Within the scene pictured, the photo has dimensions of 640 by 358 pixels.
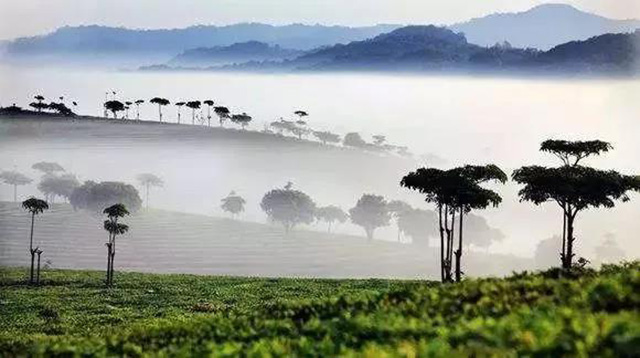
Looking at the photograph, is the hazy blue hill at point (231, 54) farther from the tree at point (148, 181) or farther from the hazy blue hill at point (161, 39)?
the tree at point (148, 181)

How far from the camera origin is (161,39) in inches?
3681

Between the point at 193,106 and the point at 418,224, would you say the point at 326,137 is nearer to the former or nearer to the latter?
the point at 418,224

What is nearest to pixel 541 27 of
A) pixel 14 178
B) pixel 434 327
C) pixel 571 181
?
pixel 571 181

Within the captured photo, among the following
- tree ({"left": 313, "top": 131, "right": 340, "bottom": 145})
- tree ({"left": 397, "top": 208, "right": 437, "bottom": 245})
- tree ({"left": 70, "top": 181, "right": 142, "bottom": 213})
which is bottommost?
tree ({"left": 397, "top": 208, "right": 437, "bottom": 245})

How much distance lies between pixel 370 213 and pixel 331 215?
426cm

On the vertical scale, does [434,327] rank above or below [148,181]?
below

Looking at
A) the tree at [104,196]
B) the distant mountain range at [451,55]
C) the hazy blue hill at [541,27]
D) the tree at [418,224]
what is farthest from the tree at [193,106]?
the hazy blue hill at [541,27]

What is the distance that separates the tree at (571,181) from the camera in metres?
27.1

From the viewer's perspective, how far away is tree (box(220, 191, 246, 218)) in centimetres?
8302

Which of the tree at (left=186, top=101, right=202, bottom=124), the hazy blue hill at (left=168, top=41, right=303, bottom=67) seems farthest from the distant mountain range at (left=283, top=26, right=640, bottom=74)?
the tree at (left=186, top=101, right=202, bottom=124)

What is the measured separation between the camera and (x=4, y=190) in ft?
276

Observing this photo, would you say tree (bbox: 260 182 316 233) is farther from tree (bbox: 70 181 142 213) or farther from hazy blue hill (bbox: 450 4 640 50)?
hazy blue hill (bbox: 450 4 640 50)

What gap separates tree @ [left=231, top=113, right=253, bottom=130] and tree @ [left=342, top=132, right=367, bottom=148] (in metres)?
10.2

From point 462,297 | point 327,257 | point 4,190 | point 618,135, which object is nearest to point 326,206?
point 327,257
